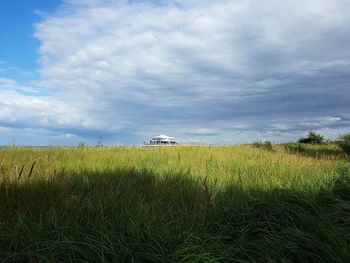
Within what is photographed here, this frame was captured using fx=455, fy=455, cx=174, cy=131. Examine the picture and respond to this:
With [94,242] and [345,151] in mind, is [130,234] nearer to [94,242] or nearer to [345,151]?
[94,242]

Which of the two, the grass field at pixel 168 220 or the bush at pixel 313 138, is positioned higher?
the bush at pixel 313 138

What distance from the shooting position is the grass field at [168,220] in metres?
4.14

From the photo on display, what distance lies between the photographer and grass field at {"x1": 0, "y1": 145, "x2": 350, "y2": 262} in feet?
13.6

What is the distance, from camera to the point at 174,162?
37.6ft

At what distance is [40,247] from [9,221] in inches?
62.9

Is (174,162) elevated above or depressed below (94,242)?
above

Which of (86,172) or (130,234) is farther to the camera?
(86,172)

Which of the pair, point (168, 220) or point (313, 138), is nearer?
point (168, 220)

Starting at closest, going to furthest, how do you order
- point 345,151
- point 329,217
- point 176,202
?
point 329,217 → point 176,202 → point 345,151

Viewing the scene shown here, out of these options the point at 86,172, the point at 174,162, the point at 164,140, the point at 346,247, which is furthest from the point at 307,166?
the point at 164,140

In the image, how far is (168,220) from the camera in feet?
18.3

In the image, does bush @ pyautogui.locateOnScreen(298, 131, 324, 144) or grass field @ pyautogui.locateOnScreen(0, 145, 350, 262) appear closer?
grass field @ pyautogui.locateOnScreen(0, 145, 350, 262)

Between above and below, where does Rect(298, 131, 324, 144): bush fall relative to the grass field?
above

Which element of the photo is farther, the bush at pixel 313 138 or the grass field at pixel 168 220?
the bush at pixel 313 138
